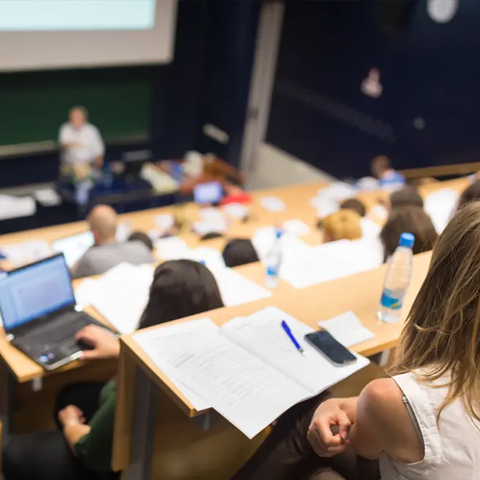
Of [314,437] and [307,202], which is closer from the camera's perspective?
[314,437]

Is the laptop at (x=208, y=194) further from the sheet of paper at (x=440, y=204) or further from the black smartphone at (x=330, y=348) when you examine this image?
the black smartphone at (x=330, y=348)

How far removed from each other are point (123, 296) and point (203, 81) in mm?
5292

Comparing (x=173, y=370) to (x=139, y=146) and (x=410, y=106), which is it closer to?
(x=410, y=106)

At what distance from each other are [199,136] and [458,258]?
22.1 feet

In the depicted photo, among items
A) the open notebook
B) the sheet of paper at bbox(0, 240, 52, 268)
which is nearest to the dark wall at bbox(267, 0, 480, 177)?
the sheet of paper at bbox(0, 240, 52, 268)

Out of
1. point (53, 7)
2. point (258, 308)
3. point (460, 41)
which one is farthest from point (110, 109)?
point (258, 308)

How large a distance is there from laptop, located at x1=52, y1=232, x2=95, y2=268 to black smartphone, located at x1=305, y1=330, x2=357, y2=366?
2.39m

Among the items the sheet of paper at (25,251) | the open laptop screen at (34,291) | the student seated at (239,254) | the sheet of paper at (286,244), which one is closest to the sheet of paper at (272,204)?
the sheet of paper at (286,244)

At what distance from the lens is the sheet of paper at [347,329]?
195 cm

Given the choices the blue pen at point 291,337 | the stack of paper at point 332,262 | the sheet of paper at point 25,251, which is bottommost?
the sheet of paper at point 25,251

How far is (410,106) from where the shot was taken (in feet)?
19.9

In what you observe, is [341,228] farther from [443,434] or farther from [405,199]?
[443,434]

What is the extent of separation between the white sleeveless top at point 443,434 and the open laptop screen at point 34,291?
155 cm

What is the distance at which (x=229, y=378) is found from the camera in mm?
1742
